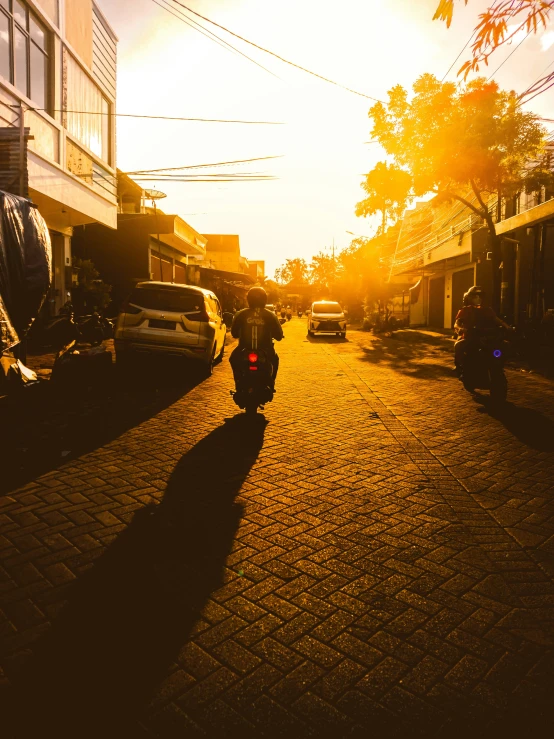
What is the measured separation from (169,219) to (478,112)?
52.6ft

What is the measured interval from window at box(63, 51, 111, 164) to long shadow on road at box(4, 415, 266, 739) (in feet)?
49.3

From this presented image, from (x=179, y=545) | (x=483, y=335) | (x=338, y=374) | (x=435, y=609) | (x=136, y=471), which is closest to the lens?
(x=435, y=609)

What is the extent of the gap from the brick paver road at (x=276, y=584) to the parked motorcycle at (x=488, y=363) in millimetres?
2441

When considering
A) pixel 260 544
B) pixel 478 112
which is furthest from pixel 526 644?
pixel 478 112

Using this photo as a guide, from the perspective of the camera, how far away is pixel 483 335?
9.64 metres

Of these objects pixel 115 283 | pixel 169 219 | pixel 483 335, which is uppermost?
pixel 169 219

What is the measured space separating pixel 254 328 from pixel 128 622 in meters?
5.42

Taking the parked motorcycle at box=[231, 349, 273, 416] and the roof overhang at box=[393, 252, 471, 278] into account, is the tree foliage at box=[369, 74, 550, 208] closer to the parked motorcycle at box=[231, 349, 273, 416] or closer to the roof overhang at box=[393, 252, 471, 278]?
the roof overhang at box=[393, 252, 471, 278]

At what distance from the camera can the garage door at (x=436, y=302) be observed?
3781 cm

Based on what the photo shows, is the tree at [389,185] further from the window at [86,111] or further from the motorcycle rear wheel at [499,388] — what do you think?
the motorcycle rear wheel at [499,388]

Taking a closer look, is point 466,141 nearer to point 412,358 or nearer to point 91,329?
point 412,358

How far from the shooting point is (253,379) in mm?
7902

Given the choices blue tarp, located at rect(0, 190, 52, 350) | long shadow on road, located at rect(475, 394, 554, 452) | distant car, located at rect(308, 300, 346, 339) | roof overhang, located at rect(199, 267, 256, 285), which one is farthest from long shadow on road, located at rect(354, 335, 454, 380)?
roof overhang, located at rect(199, 267, 256, 285)

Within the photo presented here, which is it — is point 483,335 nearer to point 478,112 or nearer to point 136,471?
point 136,471
